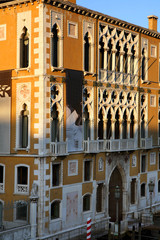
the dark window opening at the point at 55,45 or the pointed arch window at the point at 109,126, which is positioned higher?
the dark window opening at the point at 55,45

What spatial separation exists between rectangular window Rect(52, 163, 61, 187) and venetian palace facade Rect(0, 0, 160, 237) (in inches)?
2.4

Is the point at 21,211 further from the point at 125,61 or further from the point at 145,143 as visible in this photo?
the point at 125,61

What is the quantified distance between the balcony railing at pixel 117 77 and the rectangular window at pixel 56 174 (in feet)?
23.3

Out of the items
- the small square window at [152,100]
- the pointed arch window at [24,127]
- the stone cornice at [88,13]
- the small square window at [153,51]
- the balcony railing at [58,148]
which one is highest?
the stone cornice at [88,13]

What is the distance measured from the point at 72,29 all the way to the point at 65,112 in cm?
530

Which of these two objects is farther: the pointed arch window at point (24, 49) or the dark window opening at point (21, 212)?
the pointed arch window at point (24, 49)

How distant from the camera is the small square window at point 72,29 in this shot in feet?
98.1

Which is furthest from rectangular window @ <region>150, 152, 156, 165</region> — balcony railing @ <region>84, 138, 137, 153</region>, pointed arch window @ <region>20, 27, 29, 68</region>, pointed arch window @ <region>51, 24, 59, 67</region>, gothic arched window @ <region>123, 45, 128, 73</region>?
pointed arch window @ <region>20, 27, 29, 68</region>

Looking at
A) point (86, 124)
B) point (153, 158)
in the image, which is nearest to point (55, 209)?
point (86, 124)

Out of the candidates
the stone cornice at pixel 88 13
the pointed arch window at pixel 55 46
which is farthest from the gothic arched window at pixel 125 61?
the pointed arch window at pixel 55 46

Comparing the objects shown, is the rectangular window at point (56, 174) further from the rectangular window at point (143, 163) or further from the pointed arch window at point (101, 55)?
the rectangular window at point (143, 163)

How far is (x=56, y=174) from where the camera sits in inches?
1146

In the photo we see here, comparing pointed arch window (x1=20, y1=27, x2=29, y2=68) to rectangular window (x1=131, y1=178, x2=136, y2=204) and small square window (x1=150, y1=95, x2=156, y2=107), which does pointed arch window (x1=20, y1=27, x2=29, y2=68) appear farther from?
small square window (x1=150, y1=95, x2=156, y2=107)

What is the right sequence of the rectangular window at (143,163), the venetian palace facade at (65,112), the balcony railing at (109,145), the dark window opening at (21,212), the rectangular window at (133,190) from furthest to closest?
the rectangular window at (143,163), the rectangular window at (133,190), the balcony railing at (109,145), the dark window opening at (21,212), the venetian palace facade at (65,112)
